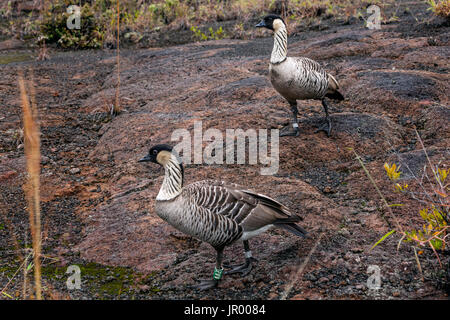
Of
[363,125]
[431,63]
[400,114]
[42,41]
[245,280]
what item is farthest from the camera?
[42,41]

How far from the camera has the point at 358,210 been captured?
209 inches

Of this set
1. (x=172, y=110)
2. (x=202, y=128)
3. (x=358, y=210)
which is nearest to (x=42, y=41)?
(x=172, y=110)

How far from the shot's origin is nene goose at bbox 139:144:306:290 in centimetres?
417

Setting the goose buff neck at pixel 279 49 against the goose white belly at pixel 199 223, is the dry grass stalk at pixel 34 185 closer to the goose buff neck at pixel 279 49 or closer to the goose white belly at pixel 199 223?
the goose white belly at pixel 199 223

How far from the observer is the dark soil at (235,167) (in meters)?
4.28

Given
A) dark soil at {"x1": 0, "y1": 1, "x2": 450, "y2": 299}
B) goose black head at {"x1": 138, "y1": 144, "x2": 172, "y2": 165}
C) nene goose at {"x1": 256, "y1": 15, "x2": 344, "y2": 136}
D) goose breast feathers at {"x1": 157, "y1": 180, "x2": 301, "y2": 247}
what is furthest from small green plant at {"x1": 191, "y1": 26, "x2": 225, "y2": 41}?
goose breast feathers at {"x1": 157, "y1": 180, "x2": 301, "y2": 247}

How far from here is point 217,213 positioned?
13.8ft

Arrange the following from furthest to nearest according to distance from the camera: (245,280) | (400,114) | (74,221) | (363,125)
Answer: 1. (400,114)
2. (363,125)
3. (74,221)
4. (245,280)

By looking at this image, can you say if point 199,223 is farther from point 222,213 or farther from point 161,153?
point 161,153

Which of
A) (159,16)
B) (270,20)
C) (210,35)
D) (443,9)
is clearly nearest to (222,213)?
(270,20)

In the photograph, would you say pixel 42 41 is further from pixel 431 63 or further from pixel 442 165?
pixel 442 165

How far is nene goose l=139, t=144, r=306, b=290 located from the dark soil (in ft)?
0.96

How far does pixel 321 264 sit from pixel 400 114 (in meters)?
4.16

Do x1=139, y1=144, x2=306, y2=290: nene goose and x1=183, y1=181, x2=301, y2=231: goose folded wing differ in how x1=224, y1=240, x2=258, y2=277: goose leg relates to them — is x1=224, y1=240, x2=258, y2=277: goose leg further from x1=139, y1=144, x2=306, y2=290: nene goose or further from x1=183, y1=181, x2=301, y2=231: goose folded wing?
x1=183, y1=181, x2=301, y2=231: goose folded wing
